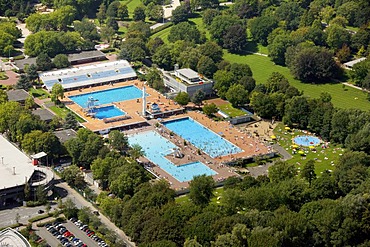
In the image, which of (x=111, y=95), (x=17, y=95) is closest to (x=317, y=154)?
(x=111, y=95)

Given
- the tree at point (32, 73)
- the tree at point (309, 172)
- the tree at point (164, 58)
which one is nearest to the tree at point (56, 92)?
the tree at point (32, 73)

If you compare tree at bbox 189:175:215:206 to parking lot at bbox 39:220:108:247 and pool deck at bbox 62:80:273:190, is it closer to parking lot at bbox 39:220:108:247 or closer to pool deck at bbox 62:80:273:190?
pool deck at bbox 62:80:273:190

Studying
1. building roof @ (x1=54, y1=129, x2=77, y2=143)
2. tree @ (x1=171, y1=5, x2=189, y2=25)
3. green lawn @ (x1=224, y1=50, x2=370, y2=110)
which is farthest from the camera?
tree @ (x1=171, y1=5, x2=189, y2=25)

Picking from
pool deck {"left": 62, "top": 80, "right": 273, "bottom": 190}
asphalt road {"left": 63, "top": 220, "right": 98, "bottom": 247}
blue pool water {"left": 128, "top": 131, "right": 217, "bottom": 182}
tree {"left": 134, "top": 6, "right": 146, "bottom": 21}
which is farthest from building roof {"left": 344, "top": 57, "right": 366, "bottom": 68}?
asphalt road {"left": 63, "top": 220, "right": 98, "bottom": 247}

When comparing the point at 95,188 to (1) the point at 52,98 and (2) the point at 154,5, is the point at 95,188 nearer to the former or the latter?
(1) the point at 52,98

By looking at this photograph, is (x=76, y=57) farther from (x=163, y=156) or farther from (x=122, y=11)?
(x=163, y=156)

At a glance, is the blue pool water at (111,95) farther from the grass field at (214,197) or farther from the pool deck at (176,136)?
the grass field at (214,197)
